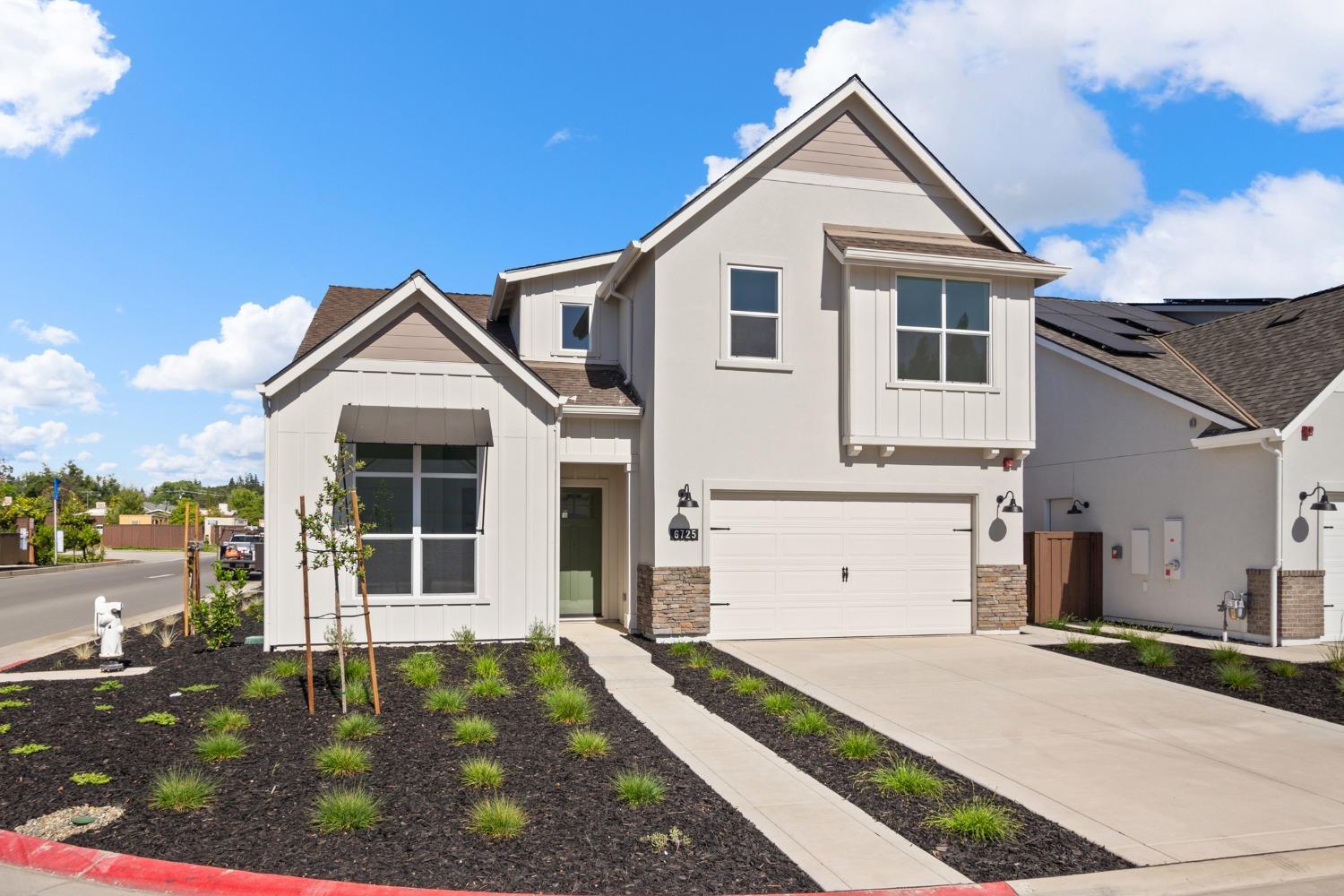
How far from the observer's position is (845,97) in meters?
15.5

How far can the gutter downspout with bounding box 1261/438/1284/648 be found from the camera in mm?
14992

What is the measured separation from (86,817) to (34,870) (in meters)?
0.61

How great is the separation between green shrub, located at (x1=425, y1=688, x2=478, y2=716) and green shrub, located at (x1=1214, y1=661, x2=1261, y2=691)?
8.71 m

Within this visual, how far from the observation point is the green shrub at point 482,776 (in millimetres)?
7023

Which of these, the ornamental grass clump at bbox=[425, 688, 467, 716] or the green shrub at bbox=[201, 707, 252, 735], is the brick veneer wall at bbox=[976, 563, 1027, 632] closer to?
the ornamental grass clump at bbox=[425, 688, 467, 716]

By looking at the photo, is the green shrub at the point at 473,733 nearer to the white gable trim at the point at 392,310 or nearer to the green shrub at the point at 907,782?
the green shrub at the point at 907,782

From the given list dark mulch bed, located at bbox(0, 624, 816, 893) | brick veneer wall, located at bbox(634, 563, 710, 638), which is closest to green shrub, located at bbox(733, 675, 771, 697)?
dark mulch bed, located at bbox(0, 624, 816, 893)

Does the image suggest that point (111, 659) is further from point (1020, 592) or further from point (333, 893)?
point (1020, 592)

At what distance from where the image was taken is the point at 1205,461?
16359 millimetres

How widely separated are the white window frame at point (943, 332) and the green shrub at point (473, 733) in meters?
A: 8.87

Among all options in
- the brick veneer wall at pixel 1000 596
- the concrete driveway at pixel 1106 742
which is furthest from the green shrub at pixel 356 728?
the brick veneer wall at pixel 1000 596

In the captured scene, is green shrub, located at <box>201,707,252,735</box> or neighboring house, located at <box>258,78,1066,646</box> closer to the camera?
green shrub, located at <box>201,707,252,735</box>

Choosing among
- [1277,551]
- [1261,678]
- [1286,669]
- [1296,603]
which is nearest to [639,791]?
[1261,678]

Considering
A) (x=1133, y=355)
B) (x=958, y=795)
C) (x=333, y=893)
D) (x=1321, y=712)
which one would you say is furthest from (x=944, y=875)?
(x=1133, y=355)
